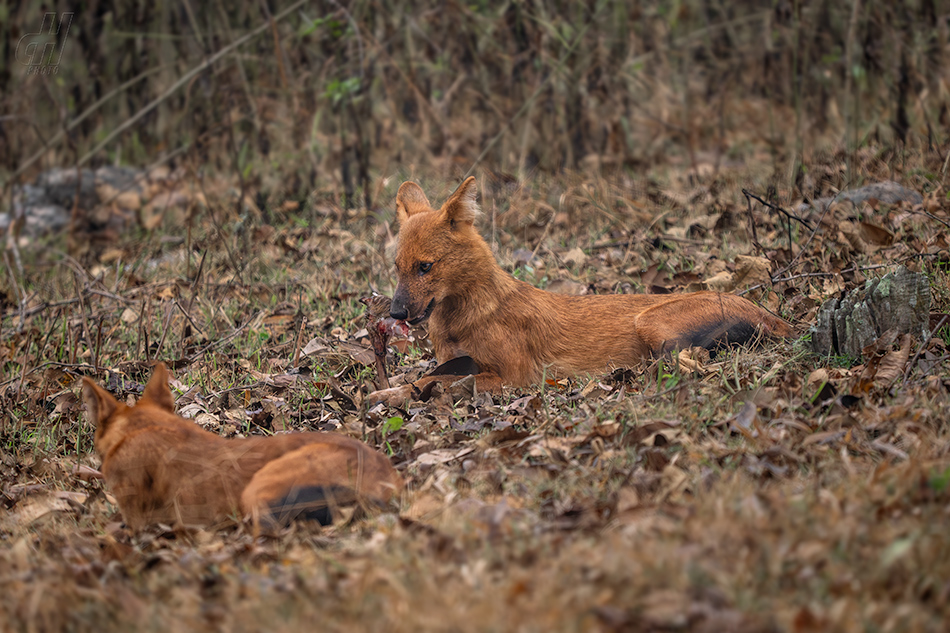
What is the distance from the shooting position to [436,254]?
18.8 ft

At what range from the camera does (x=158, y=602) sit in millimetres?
2941

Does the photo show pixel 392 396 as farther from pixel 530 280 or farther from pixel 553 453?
pixel 530 280

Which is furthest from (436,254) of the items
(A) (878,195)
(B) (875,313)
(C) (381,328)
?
(A) (878,195)

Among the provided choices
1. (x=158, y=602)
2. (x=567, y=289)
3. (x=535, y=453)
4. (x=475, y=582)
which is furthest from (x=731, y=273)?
(x=158, y=602)

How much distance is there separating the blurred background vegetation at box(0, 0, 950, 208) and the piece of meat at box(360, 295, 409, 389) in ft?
14.3

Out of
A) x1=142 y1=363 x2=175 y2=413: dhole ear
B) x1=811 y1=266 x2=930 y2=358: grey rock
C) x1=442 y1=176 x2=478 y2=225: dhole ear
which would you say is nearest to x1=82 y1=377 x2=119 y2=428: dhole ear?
x1=142 y1=363 x2=175 y2=413: dhole ear

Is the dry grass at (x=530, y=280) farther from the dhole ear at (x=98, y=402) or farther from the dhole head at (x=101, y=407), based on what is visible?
the dhole ear at (x=98, y=402)

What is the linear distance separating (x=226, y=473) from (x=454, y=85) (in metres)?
7.80

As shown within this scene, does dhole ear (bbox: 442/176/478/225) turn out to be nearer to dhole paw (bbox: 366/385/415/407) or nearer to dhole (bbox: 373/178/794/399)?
dhole (bbox: 373/178/794/399)

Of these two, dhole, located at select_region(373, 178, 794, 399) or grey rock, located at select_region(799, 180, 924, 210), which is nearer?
dhole, located at select_region(373, 178, 794, 399)

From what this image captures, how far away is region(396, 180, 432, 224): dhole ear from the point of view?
6.36m

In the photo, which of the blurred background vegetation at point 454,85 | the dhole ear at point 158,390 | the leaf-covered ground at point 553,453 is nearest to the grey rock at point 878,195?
the leaf-covered ground at point 553,453
